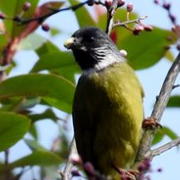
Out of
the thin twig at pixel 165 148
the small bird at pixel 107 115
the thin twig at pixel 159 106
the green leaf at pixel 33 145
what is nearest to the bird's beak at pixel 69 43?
the small bird at pixel 107 115

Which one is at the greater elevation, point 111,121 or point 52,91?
point 52,91

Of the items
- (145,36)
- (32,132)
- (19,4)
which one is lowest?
(32,132)

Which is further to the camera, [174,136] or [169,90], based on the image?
[174,136]

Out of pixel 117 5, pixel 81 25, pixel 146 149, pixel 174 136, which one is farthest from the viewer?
pixel 81 25

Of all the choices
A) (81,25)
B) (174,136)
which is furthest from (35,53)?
(174,136)

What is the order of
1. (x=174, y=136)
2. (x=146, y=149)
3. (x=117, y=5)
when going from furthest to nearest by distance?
(x=174, y=136) → (x=117, y=5) → (x=146, y=149)

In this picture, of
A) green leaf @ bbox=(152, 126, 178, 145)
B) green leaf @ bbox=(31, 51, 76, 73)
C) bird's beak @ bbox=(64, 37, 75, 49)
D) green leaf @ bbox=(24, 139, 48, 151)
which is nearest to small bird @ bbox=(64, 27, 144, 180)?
bird's beak @ bbox=(64, 37, 75, 49)

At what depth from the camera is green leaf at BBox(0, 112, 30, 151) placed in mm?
3066

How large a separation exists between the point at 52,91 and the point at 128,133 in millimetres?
552

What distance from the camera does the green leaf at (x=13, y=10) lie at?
3.40 m

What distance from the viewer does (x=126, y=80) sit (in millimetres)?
3799

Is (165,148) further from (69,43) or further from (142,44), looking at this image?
(69,43)

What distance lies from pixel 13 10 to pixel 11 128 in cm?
69

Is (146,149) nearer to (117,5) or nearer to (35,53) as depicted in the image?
(117,5)
